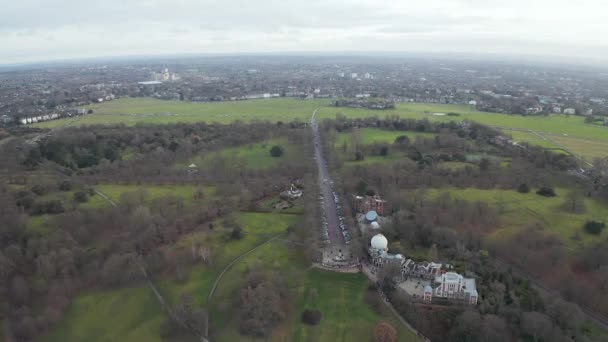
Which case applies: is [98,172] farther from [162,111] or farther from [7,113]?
[7,113]

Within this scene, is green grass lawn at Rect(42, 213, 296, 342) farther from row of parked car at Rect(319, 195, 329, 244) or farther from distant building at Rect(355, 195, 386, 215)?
distant building at Rect(355, 195, 386, 215)

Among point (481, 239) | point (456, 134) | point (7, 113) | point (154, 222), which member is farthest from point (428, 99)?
point (7, 113)

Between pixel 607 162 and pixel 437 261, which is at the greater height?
pixel 607 162

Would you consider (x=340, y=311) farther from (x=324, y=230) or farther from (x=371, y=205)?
(x=371, y=205)

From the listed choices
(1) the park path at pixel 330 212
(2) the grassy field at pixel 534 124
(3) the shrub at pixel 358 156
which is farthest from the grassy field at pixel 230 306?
(2) the grassy field at pixel 534 124

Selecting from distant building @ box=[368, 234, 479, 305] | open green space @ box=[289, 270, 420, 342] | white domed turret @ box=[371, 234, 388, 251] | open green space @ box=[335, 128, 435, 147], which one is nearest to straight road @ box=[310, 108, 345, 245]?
white domed turret @ box=[371, 234, 388, 251]

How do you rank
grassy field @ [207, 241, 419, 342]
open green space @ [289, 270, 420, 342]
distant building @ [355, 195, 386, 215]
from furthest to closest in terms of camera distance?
distant building @ [355, 195, 386, 215] < grassy field @ [207, 241, 419, 342] < open green space @ [289, 270, 420, 342]
